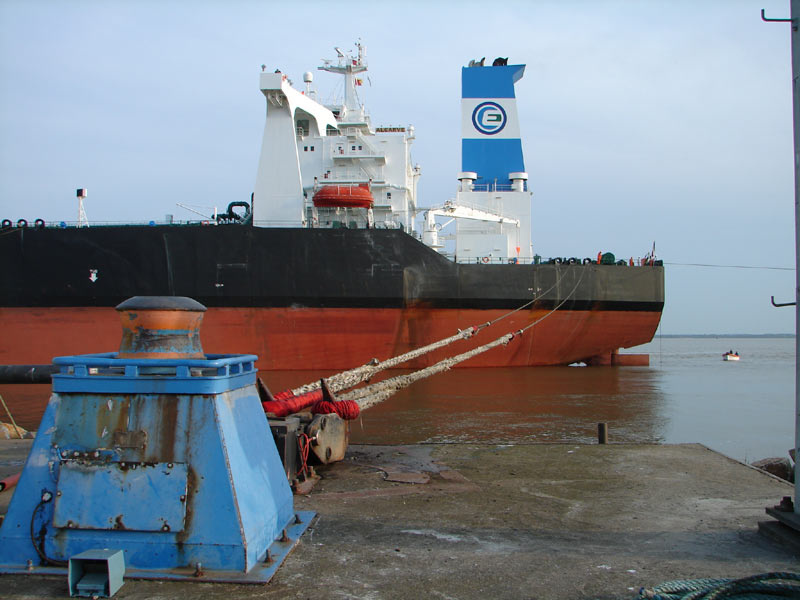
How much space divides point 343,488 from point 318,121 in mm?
17433

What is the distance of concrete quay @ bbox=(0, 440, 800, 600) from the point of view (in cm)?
261

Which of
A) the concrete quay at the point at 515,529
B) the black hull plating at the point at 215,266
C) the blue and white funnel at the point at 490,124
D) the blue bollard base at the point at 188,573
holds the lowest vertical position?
the concrete quay at the point at 515,529

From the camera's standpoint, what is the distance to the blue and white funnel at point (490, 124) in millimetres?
22750

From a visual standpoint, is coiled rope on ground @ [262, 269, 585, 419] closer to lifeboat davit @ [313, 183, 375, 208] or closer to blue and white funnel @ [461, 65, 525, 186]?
lifeboat davit @ [313, 183, 375, 208]

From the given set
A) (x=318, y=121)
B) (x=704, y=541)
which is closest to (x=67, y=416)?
(x=704, y=541)

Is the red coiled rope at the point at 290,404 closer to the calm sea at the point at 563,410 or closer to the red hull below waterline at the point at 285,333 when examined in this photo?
the calm sea at the point at 563,410

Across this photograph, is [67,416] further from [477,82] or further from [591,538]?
[477,82]

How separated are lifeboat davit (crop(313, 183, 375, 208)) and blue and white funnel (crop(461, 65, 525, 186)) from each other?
6.53 meters

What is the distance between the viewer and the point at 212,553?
2662 millimetres

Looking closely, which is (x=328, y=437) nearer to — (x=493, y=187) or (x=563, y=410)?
(x=563, y=410)

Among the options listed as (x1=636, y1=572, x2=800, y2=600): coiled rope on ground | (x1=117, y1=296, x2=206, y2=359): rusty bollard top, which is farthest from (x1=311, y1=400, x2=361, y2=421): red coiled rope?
(x1=636, y1=572, x2=800, y2=600): coiled rope on ground

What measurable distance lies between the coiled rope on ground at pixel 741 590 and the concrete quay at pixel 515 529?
22 centimetres

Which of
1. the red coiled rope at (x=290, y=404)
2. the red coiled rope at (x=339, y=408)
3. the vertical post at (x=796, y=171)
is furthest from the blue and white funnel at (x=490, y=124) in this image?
the vertical post at (x=796, y=171)

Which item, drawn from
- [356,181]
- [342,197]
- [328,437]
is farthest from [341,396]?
[356,181]
